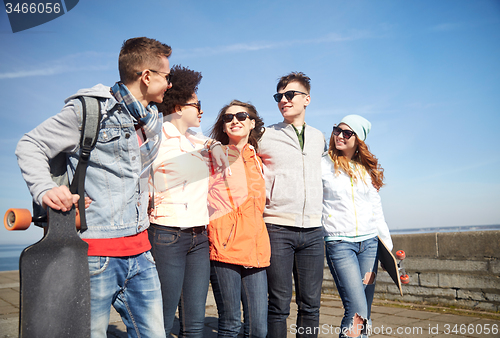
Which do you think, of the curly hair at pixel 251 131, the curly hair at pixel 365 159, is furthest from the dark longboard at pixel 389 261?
the curly hair at pixel 251 131

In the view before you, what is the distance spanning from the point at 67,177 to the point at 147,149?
0.46 m

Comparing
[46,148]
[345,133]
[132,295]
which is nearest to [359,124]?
[345,133]

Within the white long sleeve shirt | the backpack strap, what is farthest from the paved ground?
the backpack strap

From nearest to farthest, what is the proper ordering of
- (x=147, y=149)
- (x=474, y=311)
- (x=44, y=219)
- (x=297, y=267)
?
1. (x=44, y=219)
2. (x=147, y=149)
3. (x=297, y=267)
4. (x=474, y=311)

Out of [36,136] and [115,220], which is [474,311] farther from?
[36,136]

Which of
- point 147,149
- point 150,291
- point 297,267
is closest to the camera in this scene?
point 150,291

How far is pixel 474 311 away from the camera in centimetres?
514

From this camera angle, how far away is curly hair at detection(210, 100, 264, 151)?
3.16m

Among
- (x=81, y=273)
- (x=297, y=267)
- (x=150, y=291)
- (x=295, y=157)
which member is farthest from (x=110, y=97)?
(x=297, y=267)

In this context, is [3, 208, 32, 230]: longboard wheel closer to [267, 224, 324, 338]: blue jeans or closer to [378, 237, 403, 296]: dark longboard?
[267, 224, 324, 338]: blue jeans

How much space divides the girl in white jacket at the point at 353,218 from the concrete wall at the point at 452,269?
8.94 feet

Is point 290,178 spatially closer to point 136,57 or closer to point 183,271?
point 183,271

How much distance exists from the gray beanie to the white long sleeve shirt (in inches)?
12.8

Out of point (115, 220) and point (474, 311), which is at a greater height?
point (115, 220)
